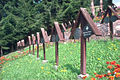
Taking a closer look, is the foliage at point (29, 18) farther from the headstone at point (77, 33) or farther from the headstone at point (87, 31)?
the headstone at point (87, 31)

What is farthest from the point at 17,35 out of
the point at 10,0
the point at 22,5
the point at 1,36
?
the point at 10,0

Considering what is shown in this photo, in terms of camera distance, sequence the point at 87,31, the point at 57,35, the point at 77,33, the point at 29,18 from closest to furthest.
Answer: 1. the point at 87,31
2. the point at 77,33
3. the point at 57,35
4. the point at 29,18

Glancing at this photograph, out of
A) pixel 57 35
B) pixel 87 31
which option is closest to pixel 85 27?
pixel 87 31

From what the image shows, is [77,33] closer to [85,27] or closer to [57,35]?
[85,27]

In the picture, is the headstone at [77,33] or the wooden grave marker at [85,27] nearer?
the wooden grave marker at [85,27]

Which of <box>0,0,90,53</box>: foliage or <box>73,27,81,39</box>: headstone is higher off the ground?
<box>0,0,90,53</box>: foliage

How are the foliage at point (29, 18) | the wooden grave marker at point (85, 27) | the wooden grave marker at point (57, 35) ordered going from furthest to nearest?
the foliage at point (29, 18), the wooden grave marker at point (57, 35), the wooden grave marker at point (85, 27)

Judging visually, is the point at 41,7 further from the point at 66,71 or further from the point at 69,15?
the point at 66,71

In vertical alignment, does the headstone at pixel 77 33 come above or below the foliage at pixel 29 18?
below

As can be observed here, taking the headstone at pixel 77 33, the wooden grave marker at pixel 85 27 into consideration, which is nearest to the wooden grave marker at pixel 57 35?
the headstone at pixel 77 33

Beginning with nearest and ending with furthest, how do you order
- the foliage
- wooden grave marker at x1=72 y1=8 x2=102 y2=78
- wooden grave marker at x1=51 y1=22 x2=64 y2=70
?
wooden grave marker at x1=72 y1=8 x2=102 y2=78, wooden grave marker at x1=51 y1=22 x2=64 y2=70, the foliage

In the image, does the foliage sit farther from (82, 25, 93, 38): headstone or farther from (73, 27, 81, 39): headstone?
(82, 25, 93, 38): headstone

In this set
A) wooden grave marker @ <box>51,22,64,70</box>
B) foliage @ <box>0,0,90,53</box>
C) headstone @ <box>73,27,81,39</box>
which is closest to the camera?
headstone @ <box>73,27,81,39</box>

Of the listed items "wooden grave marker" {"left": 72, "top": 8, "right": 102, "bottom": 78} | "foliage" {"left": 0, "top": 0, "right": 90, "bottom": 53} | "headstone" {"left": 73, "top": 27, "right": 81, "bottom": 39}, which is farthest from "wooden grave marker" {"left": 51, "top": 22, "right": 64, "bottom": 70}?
"foliage" {"left": 0, "top": 0, "right": 90, "bottom": 53}
